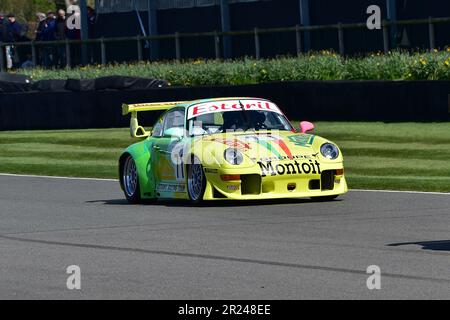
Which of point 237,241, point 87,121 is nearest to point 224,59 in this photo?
point 87,121

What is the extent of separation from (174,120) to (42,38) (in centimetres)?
2282

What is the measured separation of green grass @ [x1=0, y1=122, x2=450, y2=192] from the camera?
1859 centimetres

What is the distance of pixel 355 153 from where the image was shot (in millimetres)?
22078

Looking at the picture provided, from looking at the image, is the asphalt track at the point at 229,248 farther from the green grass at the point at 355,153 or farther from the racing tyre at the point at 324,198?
the green grass at the point at 355,153

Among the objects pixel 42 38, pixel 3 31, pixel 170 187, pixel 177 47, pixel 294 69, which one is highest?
pixel 3 31

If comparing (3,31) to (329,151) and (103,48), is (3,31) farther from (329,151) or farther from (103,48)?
(329,151)

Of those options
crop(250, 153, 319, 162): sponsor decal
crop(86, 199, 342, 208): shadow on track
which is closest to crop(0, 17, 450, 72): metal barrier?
crop(86, 199, 342, 208): shadow on track

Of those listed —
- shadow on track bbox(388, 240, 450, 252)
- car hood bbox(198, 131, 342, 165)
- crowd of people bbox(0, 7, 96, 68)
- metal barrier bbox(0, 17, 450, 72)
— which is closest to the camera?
shadow on track bbox(388, 240, 450, 252)

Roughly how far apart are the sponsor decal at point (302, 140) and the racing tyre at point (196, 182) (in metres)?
1.15

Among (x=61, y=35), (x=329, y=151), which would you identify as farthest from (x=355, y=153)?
(x=61, y=35)

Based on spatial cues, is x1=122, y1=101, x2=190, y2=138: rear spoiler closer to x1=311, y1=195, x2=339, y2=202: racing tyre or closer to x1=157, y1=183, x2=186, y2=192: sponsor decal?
x1=157, y1=183, x2=186, y2=192: sponsor decal

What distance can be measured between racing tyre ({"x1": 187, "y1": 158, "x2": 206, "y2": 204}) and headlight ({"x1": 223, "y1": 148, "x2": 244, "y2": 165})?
1.17 feet

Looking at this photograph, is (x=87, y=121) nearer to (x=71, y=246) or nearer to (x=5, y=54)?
(x=5, y=54)

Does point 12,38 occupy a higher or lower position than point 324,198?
higher
